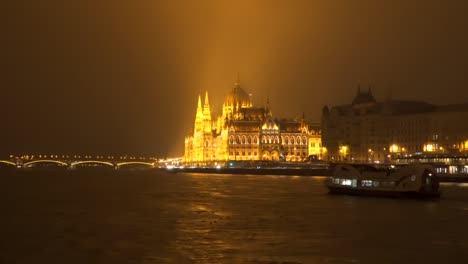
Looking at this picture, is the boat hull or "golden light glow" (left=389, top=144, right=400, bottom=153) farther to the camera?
"golden light glow" (left=389, top=144, right=400, bottom=153)

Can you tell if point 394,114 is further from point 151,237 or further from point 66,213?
point 151,237

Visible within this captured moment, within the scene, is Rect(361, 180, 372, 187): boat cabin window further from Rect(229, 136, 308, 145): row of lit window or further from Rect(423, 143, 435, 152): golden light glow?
Rect(229, 136, 308, 145): row of lit window

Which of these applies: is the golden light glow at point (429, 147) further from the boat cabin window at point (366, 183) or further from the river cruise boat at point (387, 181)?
the boat cabin window at point (366, 183)

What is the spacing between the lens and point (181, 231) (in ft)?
131

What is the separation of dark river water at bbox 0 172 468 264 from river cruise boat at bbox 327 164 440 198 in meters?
2.24

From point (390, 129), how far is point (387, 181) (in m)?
95.6

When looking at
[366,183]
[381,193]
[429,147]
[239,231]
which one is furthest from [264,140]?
[239,231]

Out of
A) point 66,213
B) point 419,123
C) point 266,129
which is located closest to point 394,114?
point 419,123

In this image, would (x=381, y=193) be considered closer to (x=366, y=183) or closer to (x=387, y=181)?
(x=387, y=181)

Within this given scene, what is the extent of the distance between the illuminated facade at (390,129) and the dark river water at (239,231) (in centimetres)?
8384

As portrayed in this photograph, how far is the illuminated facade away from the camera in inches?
5527

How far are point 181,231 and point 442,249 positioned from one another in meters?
13.6

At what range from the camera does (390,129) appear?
521 feet

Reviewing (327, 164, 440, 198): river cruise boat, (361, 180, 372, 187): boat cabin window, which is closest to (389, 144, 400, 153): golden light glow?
(327, 164, 440, 198): river cruise boat
